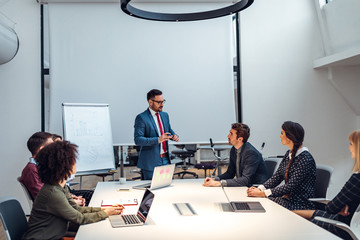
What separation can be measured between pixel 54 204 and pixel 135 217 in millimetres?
493

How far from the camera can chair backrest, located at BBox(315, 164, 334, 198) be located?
118 inches

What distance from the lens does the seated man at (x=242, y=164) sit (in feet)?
10.4

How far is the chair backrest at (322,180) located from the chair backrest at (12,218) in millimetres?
2451

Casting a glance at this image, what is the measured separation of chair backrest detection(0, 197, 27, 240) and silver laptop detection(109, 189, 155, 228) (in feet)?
1.85

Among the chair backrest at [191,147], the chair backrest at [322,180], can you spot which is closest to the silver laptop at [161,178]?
the chair backrest at [322,180]

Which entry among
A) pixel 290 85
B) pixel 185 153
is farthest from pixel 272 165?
pixel 185 153

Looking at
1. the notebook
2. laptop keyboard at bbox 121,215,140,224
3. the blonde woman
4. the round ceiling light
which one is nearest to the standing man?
the round ceiling light

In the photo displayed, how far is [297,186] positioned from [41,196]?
194 centimetres

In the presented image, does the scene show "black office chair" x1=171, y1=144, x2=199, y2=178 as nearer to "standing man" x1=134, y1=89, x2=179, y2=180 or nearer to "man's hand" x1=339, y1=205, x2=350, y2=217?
"standing man" x1=134, y1=89, x2=179, y2=180

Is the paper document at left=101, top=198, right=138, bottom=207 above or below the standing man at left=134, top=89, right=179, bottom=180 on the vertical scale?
below

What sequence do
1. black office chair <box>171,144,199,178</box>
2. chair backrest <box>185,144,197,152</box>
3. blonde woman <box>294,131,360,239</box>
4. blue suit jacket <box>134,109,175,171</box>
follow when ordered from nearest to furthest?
blonde woman <box>294,131,360,239</box>
blue suit jacket <box>134,109,175,171</box>
chair backrest <box>185,144,197,152</box>
black office chair <box>171,144,199,178</box>

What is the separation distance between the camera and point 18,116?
4949 mm

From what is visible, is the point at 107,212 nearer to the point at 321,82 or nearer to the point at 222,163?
the point at 222,163

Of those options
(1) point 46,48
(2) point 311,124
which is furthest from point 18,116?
(2) point 311,124
